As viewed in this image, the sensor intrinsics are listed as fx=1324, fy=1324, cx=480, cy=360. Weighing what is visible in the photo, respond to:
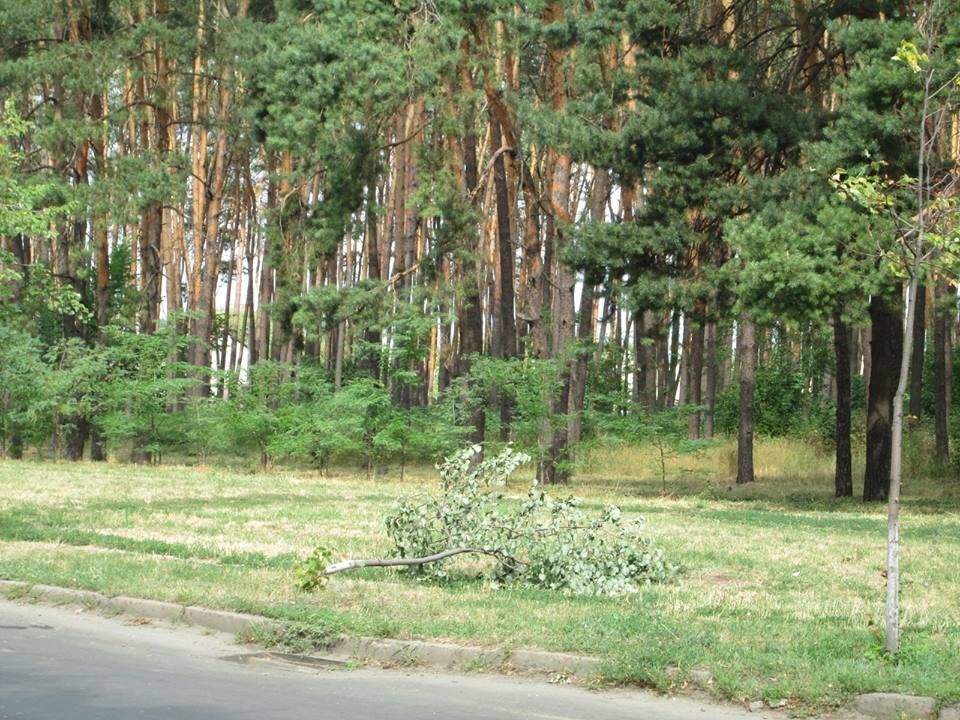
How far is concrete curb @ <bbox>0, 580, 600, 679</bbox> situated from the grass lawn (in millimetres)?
182

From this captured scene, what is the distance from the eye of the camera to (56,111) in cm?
3588

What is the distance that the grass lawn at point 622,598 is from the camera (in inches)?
354

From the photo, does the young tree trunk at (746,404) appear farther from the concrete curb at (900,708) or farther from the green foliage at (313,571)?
the concrete curb at (900,708)

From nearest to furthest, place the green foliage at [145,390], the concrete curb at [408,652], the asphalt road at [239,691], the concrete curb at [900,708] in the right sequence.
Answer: the concrete curb at [900,708] < the asphalt road at [239,691] < the concrete curb at [408,652] < the green foliage at [145,390]

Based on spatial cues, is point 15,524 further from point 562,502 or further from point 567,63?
point 567,63

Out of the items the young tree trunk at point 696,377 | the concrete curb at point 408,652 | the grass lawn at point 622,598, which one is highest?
the young tree trunk at point 696,377

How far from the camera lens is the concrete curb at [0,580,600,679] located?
30.5 feet

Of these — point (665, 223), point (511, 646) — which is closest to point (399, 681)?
point (511, 646)

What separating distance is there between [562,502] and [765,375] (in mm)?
34121

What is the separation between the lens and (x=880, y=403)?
90.8 ft

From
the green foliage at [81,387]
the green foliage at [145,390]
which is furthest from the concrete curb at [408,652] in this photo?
the green foliage at [81,387]

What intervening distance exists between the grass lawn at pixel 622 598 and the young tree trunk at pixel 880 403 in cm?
77

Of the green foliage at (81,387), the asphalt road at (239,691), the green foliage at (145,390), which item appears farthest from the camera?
the green foliage at (81,387)

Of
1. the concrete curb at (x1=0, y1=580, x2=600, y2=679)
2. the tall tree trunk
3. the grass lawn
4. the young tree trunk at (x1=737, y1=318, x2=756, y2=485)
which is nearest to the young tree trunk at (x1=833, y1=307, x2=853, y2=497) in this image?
the grass lawn
